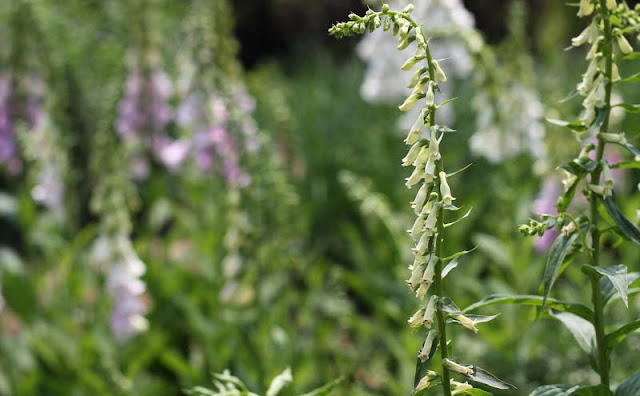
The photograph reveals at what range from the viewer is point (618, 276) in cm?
103

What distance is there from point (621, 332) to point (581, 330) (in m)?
0.15

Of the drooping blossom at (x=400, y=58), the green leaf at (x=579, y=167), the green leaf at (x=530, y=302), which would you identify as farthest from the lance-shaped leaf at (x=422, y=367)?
the drooping blossom at (x=400, y=58)

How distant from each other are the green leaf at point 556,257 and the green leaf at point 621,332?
132 mm

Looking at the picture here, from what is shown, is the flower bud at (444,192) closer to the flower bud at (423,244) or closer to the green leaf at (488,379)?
the flower bud at (423,244)

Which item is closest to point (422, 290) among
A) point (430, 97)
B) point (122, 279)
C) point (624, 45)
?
point (430, 97)

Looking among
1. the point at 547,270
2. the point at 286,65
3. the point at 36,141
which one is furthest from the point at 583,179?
the point at 286,65

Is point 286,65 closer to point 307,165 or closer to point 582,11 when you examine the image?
point 307,165

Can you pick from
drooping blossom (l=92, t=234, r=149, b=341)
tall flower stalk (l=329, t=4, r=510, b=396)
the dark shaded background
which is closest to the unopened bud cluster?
tall flower stalk (l=329, t=4, r=510, b=396)

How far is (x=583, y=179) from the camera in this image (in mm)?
1188

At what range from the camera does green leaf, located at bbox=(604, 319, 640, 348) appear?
43.0 inches

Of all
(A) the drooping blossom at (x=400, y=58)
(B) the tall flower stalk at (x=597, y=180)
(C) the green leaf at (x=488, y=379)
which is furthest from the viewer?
(A) the drooping blossom at (x=400, y=58)

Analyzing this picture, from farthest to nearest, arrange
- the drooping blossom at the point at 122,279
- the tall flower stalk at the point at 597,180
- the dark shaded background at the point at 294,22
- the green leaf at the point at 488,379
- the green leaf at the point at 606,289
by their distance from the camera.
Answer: the dark shaded background at the point at 294,22, the drooping blossom at the point at 122,279, the green leaf at the point at 606,289, the tall flower stalk at the point at 597,180, the green leaf at the point at 488,379

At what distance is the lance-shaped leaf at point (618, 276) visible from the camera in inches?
38.7

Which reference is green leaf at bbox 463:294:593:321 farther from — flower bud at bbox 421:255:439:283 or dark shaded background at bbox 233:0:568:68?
dark shaded background at bbox 233:0:568:68
